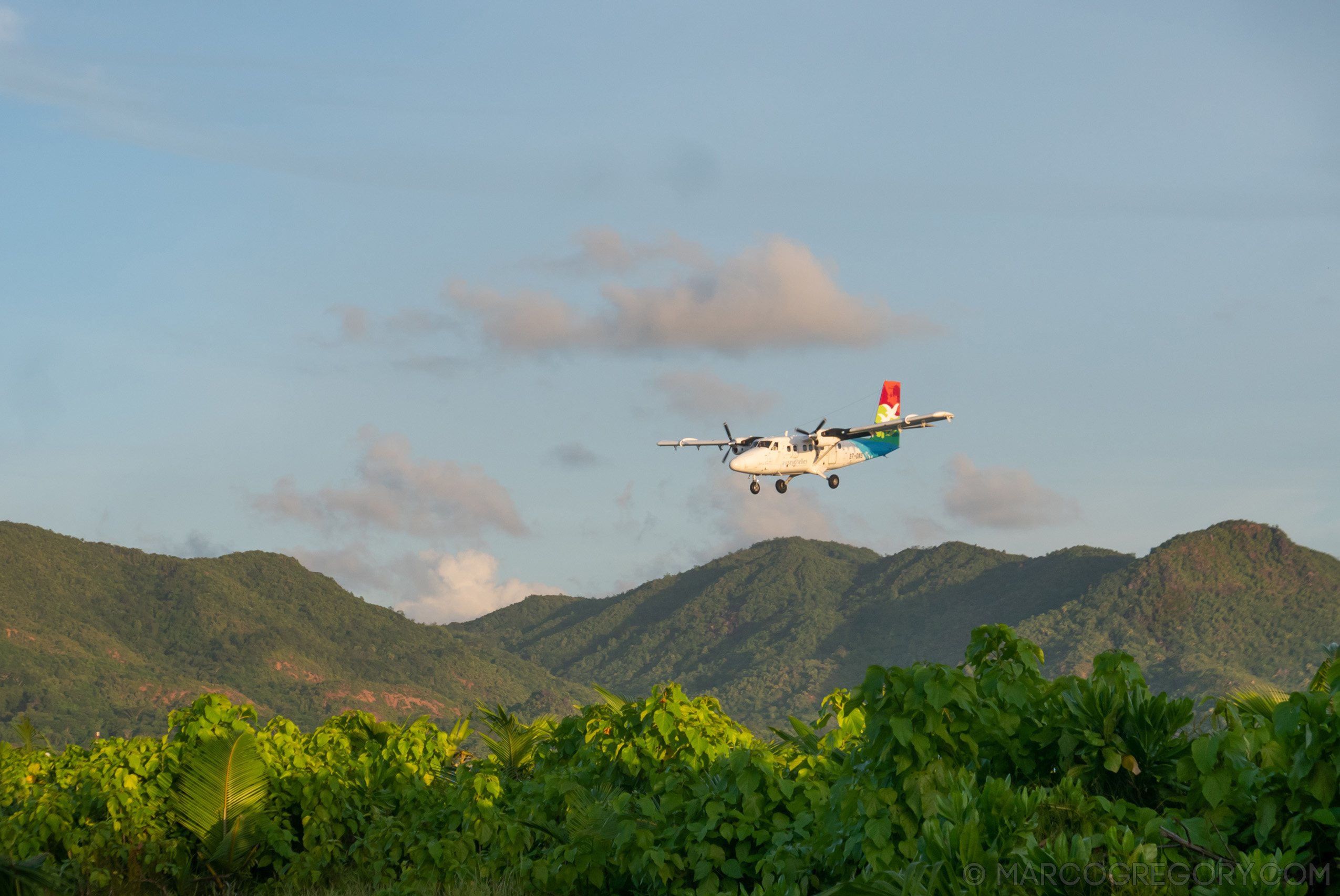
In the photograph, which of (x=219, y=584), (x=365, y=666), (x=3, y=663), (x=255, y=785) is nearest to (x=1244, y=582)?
(x=365, y=666)

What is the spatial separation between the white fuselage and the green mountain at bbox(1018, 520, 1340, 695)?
407 feet

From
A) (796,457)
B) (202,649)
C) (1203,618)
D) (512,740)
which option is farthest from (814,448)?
(1203,618)

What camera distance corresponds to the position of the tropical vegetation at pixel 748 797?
6945 millimetres

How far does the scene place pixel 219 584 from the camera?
179 meters

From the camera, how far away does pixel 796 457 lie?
1854 inches

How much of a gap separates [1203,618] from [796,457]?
6388 inches

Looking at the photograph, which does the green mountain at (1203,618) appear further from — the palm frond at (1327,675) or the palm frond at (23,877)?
the palm frond at (23,877)

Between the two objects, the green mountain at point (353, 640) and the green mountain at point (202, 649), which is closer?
the green mountain at point (202, 649)

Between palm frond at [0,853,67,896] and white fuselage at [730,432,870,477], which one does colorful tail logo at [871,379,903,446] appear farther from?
palm frond at [0,853,67,896]

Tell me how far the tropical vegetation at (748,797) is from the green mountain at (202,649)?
348 ft

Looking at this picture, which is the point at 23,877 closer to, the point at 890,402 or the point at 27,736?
the point at 27,736

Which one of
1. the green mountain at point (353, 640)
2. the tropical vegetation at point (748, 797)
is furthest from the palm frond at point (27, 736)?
the green mountain at point (353, 640)

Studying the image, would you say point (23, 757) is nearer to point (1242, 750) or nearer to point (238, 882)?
point (238, 882)

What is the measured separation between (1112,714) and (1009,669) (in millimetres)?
855
